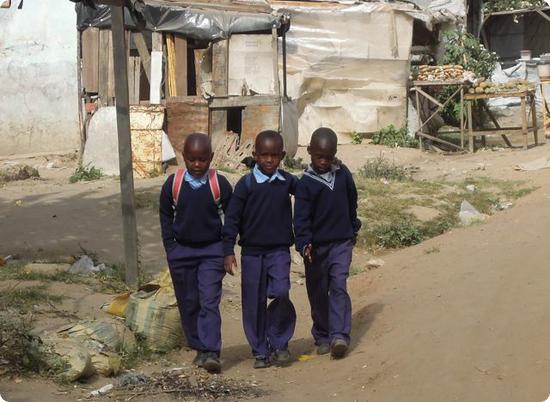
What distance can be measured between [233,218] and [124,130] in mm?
1683

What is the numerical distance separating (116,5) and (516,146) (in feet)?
46.1

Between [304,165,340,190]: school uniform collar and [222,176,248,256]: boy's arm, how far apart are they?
1.54 feet

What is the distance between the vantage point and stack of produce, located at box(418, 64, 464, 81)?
18062 millimetres

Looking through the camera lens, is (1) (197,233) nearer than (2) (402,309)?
Yes

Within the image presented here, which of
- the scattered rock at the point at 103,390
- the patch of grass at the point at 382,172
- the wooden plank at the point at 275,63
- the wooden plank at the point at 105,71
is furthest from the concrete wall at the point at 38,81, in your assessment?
the scattered rock at the point at 103,390

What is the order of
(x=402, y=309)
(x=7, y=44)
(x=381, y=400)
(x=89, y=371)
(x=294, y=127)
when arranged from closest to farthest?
(x=381, y=400)
(x=89, y=371)
(x=402, y=309)
(x=294, y=127)
(x=7, y=44)

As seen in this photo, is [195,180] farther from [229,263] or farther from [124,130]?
[124,130]

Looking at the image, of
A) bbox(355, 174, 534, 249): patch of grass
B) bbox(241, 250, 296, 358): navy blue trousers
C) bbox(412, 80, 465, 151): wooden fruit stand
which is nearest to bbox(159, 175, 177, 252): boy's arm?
bbox(241, 250, 296, 358): navy blue trousers

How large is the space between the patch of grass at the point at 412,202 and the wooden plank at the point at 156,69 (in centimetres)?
358

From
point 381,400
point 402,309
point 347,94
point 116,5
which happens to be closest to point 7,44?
point 347,94

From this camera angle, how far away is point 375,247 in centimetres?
950

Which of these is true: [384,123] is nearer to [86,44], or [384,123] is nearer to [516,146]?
[516,146]

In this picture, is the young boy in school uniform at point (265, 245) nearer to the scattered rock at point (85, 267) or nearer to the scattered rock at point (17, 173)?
the scattered rock at point (85, 267)

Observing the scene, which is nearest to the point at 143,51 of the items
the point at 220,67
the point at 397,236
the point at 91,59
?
the point at 91,59
